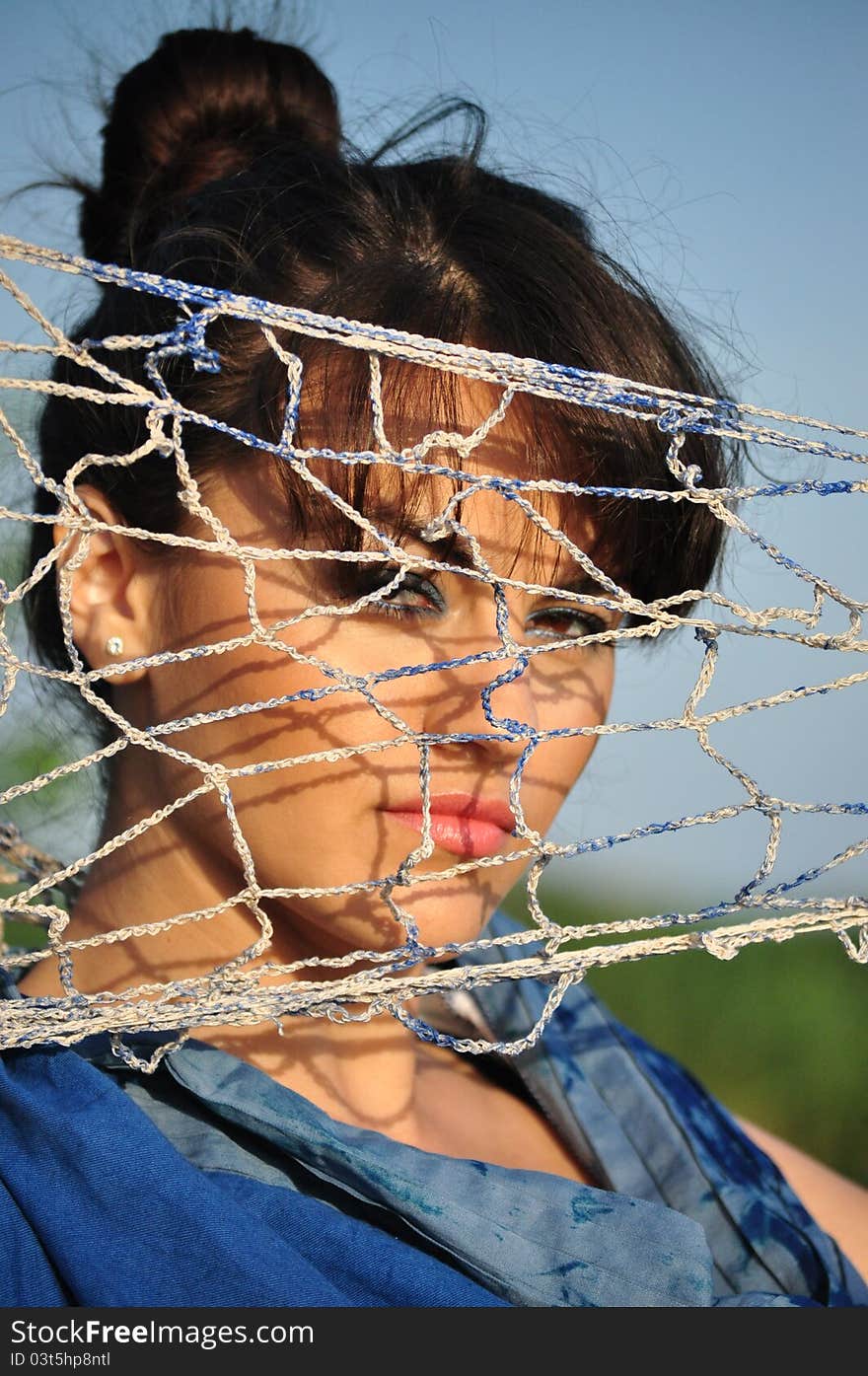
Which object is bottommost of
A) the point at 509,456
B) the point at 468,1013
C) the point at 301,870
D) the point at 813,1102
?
the point at 813,1102

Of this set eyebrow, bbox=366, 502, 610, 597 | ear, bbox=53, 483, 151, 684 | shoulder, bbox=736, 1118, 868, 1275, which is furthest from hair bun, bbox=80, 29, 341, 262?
shoulder, bbox=736, 1118, 868, 1275

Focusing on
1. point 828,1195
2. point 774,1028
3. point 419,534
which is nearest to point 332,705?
point 419,534

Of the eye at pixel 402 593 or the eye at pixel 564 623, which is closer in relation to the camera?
the eye at pixel 402 593

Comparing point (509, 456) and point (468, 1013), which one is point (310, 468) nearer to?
point (509, 456)

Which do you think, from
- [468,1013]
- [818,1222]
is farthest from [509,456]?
[818,1222]

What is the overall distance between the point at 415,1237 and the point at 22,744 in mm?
980

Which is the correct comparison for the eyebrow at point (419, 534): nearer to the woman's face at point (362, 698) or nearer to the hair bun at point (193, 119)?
the woman's face at point (362, 698)

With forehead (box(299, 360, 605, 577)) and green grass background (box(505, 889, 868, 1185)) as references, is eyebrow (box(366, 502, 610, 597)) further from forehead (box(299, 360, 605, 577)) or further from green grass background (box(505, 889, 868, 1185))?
green grass background (box(505, 889, 868, 1185))

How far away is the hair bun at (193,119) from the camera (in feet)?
3.76

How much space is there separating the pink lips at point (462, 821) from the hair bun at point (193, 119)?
582 millimetres

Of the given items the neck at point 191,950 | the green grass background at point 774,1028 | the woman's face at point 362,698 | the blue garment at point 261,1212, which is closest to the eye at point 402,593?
the woman's face at point 362,698

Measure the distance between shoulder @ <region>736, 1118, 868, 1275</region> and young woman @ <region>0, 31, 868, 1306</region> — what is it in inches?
16.5

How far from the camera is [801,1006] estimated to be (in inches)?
107

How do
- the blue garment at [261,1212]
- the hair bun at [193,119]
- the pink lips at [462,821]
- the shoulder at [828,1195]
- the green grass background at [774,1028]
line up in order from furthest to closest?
the green grass background at [774,1028]
the shoulder at [828,1195]
the hair bun at [193,119]
the pink lips at [462,821]
the blue garment at [261,1212]
